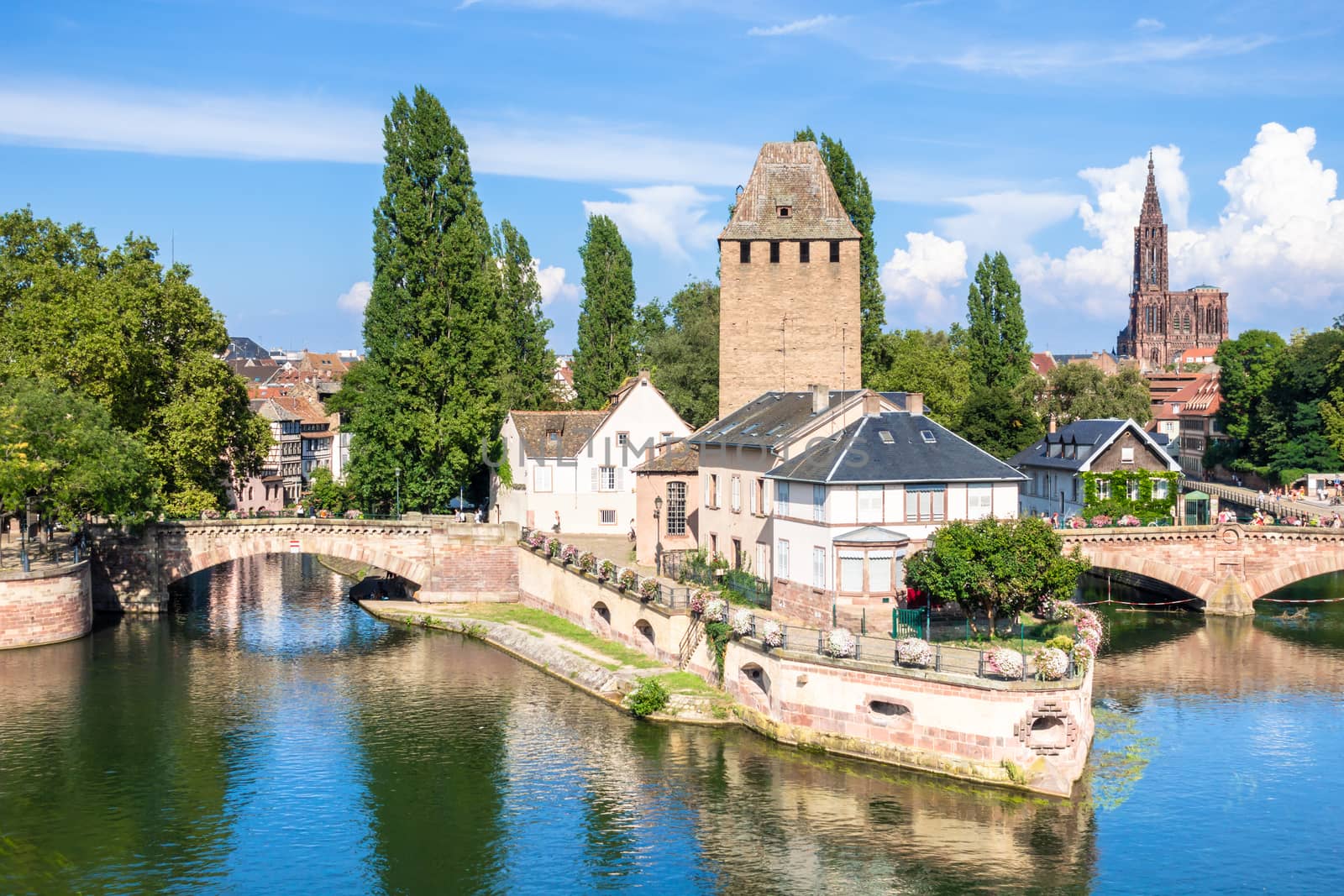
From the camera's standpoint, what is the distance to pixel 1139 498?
212ft

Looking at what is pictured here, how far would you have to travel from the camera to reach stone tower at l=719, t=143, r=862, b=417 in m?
66.4

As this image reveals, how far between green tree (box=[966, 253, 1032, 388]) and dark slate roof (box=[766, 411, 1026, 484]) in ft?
144

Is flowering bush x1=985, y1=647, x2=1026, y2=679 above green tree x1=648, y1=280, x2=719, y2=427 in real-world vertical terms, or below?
below

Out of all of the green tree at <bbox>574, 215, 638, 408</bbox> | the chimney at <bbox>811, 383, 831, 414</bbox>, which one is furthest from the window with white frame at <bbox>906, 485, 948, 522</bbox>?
the green tree at <bbox>574, 215, 638, 408</bbox>

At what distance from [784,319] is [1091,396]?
2901cm

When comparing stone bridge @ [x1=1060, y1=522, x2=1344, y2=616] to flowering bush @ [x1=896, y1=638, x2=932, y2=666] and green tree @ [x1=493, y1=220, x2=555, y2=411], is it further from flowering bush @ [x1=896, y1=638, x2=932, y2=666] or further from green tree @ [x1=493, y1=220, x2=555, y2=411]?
green tree @ [x1=493, y1=220, x2=555, y2=411]

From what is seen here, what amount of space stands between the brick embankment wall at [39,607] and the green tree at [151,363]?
27.6 feet

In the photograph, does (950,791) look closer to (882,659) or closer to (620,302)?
(882,659)

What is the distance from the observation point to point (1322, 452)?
93.8 metres

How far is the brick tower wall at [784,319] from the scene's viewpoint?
6644 cm

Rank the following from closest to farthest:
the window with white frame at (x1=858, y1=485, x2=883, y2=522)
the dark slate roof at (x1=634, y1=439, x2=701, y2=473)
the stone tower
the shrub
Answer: the shrub
the window with white frame at (x1=858, y1=485, x2=883, y2=522)
the dark slate roof at (x1=634, y1=439, x2=701, y2=473)
the stone tower

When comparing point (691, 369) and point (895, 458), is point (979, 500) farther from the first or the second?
point (691, 369)

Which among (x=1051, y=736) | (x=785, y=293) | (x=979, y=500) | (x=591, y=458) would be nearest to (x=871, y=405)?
(x=979, y=500)

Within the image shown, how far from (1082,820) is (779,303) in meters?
37.6
